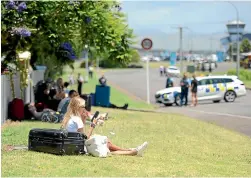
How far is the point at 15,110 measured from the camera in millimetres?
20656

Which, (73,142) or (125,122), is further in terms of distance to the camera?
(125,122)

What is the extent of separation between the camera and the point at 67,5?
23.1 meters

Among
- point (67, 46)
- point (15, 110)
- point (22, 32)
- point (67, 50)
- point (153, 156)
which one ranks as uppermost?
point (22, 32)

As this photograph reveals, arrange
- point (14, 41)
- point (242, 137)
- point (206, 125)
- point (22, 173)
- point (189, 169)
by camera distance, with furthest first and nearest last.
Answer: point (14, 41)
point (206, 125)
point (242, 137)
point (189, 169)
point (22, 173)

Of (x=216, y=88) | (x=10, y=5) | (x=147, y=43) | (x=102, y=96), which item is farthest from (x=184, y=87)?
(x=10, y=5)

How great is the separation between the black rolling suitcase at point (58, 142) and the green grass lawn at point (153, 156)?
24 cm

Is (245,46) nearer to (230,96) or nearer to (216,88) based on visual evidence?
(230,96)

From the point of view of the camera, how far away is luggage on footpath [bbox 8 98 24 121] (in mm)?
20609

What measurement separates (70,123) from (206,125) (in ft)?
33.7

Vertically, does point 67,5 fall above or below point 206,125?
above

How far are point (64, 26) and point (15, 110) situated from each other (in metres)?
4.79

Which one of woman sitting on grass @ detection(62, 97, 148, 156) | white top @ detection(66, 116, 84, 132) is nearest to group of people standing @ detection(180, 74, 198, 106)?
woman sitting on grass @ detection(62, 97, 148, 156)

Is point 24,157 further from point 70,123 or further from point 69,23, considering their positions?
point 69,23

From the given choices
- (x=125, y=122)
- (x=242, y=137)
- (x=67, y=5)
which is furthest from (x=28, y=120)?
(x=242, y=137)
